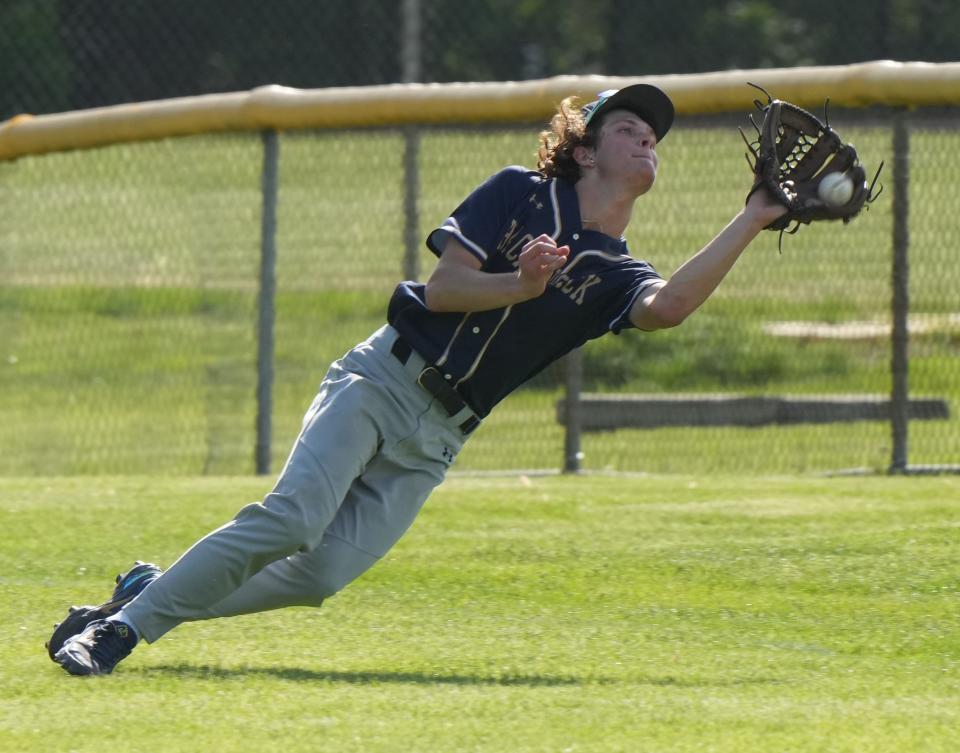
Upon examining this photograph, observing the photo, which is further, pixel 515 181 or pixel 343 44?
pixel 343 44

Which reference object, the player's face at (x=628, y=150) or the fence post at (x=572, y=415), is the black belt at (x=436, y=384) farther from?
the fence post at (x=572, y=415)

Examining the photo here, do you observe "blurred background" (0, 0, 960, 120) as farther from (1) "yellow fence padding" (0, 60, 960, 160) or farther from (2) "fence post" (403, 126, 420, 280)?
(2) "fence post" (403, 126, 420, 280)

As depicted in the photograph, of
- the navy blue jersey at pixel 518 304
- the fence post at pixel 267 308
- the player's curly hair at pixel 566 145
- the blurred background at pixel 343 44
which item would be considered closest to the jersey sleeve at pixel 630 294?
the navy blue jersey at pixel 518 304

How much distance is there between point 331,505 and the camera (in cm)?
470

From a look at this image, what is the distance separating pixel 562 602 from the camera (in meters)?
5.75

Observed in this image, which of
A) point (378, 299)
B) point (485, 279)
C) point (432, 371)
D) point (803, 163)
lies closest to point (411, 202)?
point (378, 299)

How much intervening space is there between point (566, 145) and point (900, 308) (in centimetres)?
366

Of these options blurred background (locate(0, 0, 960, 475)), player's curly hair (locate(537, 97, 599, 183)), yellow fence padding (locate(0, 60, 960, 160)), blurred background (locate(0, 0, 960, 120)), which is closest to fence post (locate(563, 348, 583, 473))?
blurred background (locate(0, 0, 960, 475))

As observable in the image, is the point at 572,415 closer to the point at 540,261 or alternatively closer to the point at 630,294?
the point at 630,294

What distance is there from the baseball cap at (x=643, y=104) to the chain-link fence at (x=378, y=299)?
132 inches

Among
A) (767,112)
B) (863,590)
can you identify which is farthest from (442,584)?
(767,112)

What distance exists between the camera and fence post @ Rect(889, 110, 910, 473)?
814 centimetres

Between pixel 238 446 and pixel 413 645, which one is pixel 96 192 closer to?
pixel 238 446

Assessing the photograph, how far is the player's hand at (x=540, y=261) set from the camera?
4.41m
